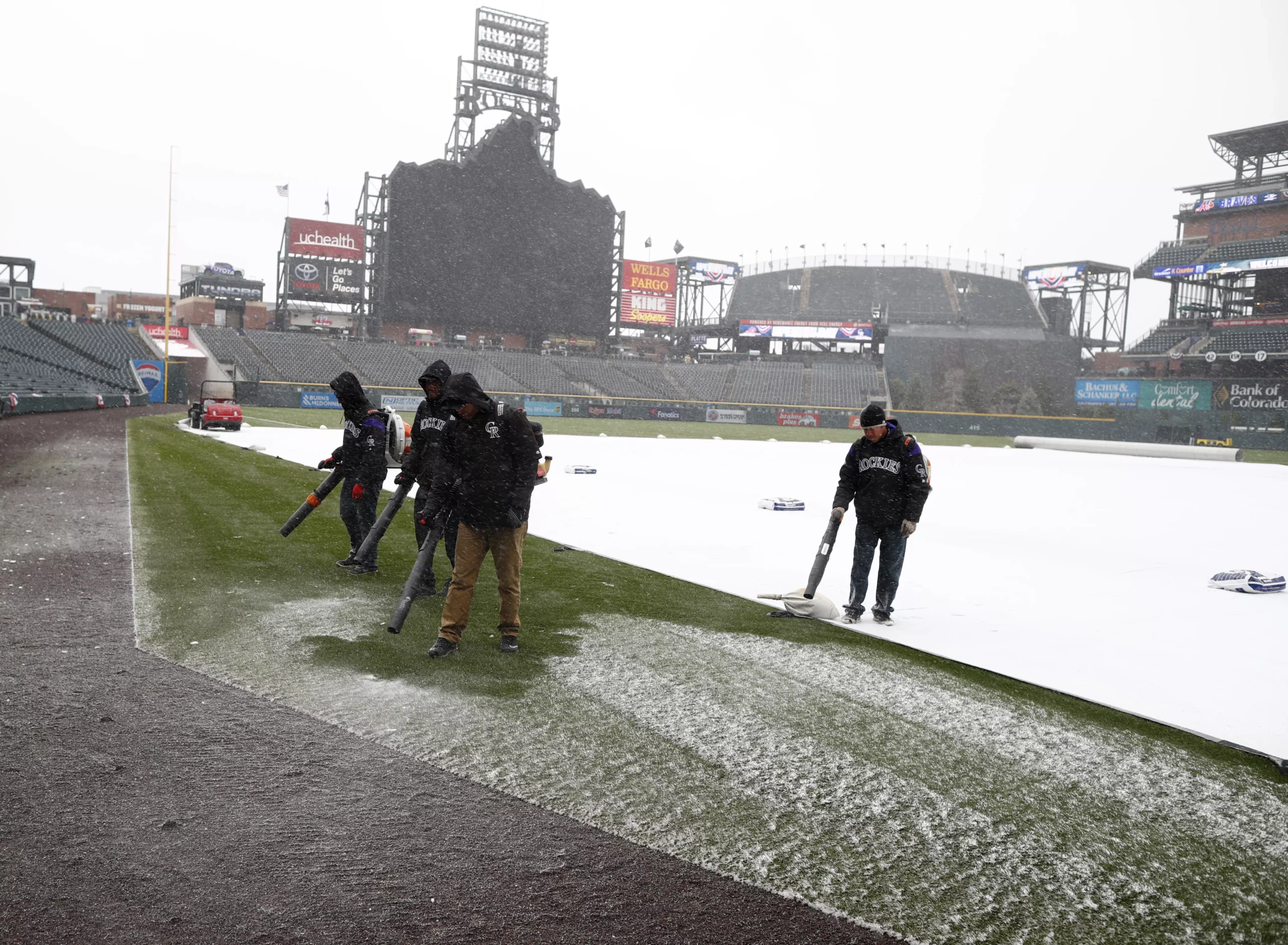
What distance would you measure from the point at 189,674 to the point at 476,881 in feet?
11.4

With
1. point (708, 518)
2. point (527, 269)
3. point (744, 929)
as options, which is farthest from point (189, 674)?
point (527, 269)

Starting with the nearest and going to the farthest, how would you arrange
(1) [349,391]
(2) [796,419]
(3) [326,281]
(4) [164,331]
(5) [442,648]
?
(5) [442,648] < (1) [349,391] < (4) [164,331] < (2) [796,419] < (3) [326,281]

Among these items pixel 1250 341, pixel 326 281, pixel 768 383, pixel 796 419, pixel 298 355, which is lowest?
pixel 796 419

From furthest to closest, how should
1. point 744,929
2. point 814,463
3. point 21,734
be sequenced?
point 814,463 → point 21,734 → point 744,929

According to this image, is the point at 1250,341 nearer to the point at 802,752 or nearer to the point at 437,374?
the point at 437,374

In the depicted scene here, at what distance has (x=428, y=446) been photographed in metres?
8.56

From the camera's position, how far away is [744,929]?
3.60 metres

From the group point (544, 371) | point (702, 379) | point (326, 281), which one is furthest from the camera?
point (702, 379)

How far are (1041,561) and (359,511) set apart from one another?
8.46 meters

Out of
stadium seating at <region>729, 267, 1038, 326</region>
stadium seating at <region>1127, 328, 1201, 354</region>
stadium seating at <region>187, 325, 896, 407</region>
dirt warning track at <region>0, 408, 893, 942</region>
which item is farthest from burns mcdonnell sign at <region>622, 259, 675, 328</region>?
dirt warning track at <region>0, 408, 893, 942</region>

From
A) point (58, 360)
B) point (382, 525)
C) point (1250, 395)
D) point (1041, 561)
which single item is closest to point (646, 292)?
point (1250, 395)

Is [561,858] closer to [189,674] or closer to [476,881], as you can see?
[476,881]

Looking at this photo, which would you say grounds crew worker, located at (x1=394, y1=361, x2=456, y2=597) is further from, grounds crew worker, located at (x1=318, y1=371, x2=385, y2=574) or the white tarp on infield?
the white tarp on infield

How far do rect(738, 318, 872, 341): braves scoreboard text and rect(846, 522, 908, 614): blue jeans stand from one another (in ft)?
277
